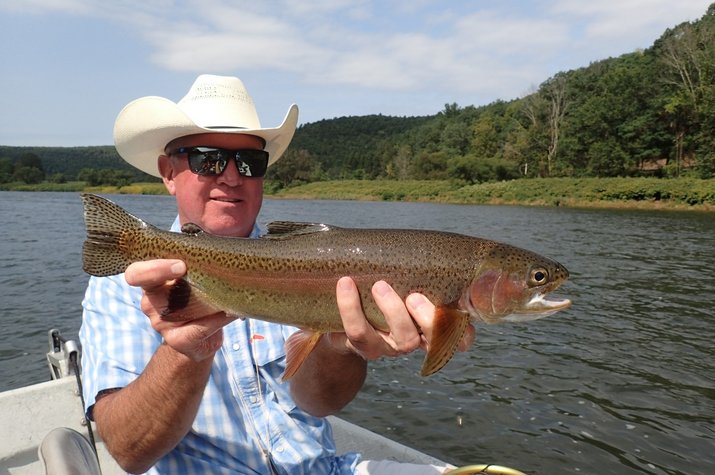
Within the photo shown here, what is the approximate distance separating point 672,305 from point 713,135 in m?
49.9

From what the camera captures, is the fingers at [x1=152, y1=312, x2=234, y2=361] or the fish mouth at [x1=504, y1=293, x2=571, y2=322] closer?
the fingers at [x1=152, y1=312, x2=234, y2=361]

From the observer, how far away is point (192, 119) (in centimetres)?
368

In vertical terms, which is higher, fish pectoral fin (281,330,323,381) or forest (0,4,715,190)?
forest (0,4,715,190)

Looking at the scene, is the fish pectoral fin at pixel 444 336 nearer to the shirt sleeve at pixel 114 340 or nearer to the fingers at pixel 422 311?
the fingers at pixel 422 311

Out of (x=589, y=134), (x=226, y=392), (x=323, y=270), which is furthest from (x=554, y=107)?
(x=226, y=392)

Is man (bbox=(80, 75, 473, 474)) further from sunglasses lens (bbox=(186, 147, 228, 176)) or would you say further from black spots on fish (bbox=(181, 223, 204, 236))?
black spots on fish (bbox=(181, 223, 204, 236))

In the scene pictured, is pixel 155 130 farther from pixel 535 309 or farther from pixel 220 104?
pixel 535 309

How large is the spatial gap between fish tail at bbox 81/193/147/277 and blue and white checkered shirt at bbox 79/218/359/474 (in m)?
0.35

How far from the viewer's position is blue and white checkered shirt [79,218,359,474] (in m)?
2.80

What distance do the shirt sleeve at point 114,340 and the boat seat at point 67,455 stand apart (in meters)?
0.28

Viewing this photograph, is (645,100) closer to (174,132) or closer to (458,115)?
(174,132)

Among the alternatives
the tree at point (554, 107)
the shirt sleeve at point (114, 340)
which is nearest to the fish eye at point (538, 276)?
the shirt sleeve at point (114, 340)

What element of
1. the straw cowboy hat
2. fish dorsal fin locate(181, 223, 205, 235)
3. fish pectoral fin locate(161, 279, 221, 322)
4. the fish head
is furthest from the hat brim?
the fish head

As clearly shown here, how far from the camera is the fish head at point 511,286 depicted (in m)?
2.68
